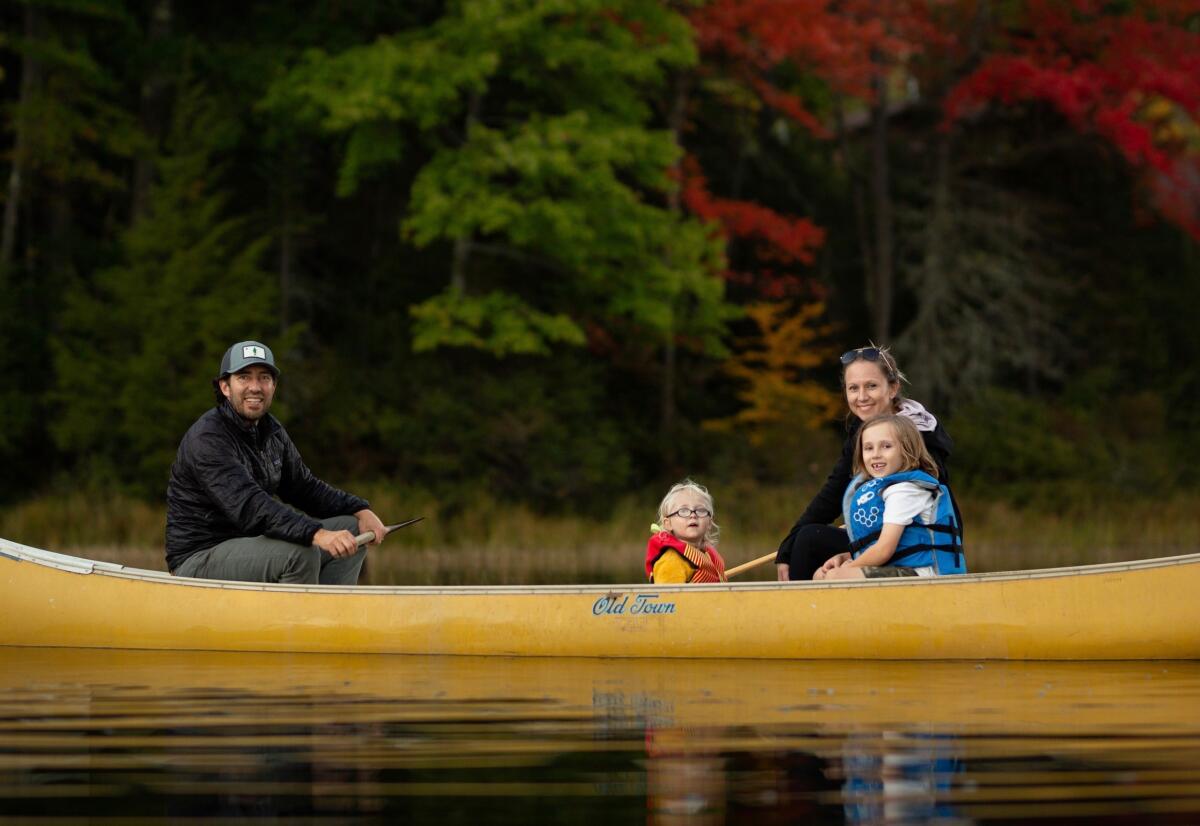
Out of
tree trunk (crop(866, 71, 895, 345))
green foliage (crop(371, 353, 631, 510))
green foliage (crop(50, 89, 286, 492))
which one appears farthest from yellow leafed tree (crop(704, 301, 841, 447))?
green foliage (crop(50, 89, 286, 492))

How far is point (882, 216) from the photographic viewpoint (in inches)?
880

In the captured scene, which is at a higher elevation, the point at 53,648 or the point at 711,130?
the point at 711,130

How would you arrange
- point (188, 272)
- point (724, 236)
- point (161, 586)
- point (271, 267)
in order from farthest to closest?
point (271, 267), point (724, 236), point (188, 272), point (161, 586)

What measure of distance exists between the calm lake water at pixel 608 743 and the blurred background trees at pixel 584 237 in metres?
10.7

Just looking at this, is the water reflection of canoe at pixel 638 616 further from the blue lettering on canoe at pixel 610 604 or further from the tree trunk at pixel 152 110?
the tree trunk at pixel 152 110

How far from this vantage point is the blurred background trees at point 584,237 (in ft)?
58.3

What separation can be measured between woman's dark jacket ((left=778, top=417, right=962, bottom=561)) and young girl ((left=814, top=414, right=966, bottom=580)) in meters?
0.17

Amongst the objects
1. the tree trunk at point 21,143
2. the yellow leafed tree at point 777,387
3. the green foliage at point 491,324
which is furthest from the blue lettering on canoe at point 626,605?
the tree trunk at point 21,143

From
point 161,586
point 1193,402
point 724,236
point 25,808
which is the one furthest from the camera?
point 1193,402

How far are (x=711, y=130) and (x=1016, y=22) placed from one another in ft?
13.1

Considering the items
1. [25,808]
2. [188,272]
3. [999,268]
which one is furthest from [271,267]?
[25,808]

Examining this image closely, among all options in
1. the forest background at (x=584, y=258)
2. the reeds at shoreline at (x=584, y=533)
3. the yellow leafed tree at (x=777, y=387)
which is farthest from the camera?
the yellow leafed tree at (x=777, y=387)

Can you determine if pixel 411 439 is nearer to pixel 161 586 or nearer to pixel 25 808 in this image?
pixel 161 586

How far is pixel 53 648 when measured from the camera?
27.6ft
